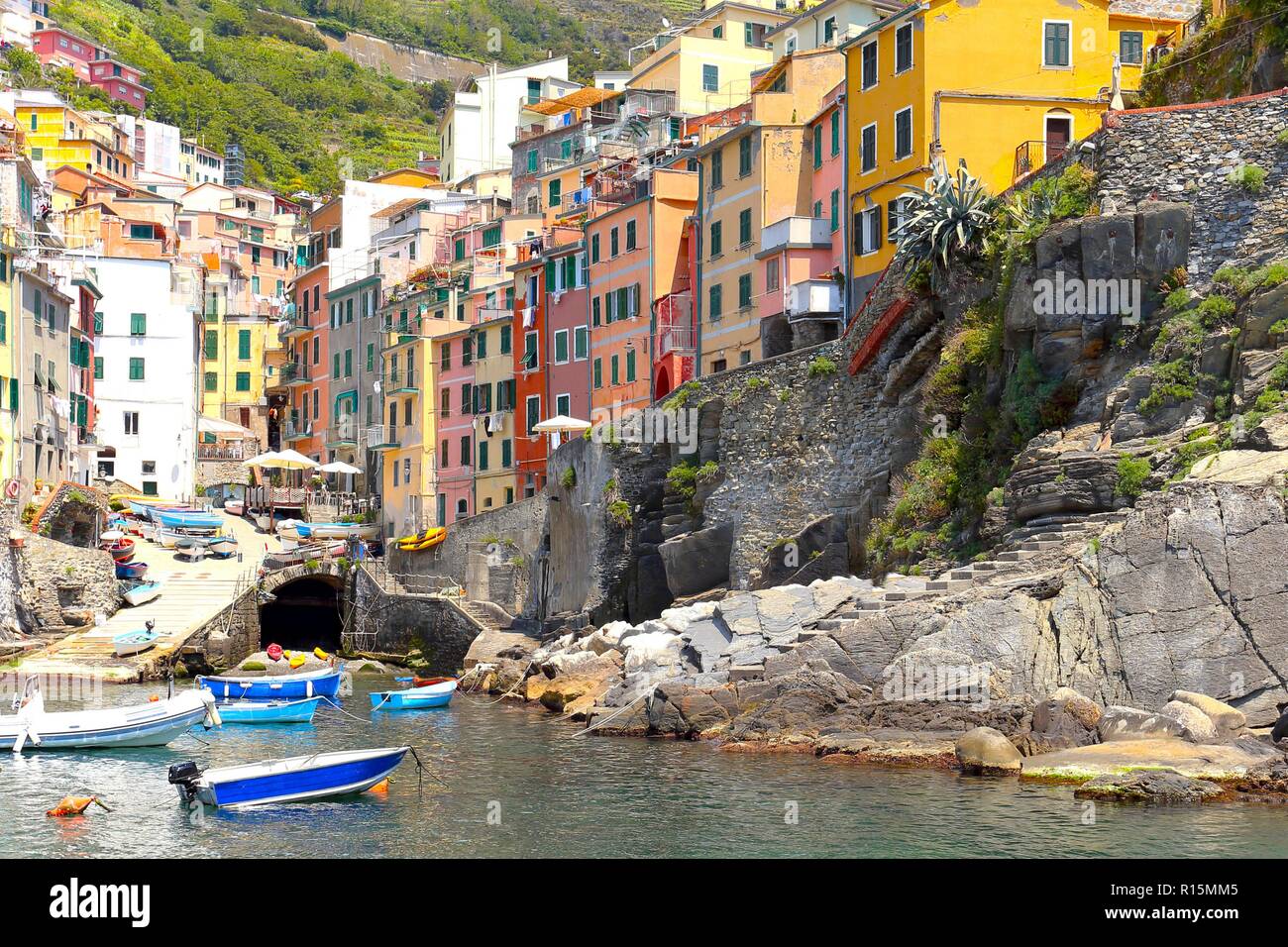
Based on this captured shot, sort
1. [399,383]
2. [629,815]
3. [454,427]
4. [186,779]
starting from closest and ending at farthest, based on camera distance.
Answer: [629,815] < [186,779] < [454,427] < [399,383]

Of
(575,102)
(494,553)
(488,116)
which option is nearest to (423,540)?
(494,553)

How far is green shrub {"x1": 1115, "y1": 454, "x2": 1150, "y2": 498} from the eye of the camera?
32.4 metres

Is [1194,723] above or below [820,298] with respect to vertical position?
below

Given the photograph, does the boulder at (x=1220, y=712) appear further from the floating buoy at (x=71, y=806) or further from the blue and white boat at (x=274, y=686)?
the blue and white boat at (x=274, y=686)

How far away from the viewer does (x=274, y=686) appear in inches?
1885

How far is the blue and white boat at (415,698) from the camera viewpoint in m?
46.8

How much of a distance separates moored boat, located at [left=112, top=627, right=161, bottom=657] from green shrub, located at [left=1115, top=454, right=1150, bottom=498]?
118 ft

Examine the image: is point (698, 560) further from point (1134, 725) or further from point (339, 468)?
point (339, 468)

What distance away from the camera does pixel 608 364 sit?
211 ft

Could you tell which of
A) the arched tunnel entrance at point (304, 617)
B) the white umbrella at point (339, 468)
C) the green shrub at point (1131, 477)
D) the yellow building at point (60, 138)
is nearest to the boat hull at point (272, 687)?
the arched tunnel entrance at point (304, 617)

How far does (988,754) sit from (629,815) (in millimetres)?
6299
